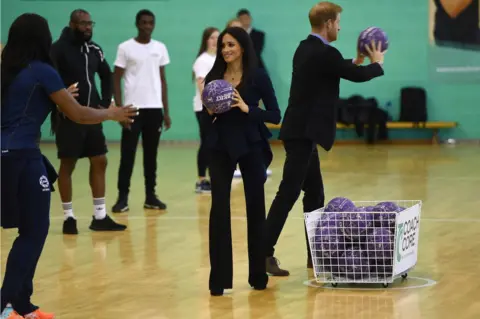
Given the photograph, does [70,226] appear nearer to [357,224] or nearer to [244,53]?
[244,53]

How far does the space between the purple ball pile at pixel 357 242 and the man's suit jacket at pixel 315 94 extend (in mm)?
494

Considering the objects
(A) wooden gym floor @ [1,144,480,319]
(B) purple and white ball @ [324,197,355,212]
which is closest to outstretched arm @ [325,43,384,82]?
(B) purple and white ball @ [324,197,355,212]

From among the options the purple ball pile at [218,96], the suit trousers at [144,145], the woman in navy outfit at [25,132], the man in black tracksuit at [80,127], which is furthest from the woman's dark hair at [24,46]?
the suit trousers at [144,145]

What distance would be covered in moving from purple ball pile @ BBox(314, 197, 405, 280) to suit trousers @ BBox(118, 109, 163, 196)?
4266 mm

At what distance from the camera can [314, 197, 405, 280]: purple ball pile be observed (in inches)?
265

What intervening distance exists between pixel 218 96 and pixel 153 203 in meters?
4.58

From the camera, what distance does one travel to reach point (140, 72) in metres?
11.0

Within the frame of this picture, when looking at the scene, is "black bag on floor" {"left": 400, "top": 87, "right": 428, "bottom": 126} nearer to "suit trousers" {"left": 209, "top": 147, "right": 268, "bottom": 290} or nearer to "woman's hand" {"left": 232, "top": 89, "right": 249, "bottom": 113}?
"suit trousers" {"left": 209, "top": 147, "right": 268, "bottom": 290}

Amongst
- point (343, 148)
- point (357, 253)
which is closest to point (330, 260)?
point (357, 253)

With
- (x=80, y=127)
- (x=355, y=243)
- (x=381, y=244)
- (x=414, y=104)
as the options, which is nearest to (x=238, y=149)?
(x=355, y=243)

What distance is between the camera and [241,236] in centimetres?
907

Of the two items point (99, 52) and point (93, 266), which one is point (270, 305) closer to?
point (93, 266)

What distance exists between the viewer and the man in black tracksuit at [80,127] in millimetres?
9281

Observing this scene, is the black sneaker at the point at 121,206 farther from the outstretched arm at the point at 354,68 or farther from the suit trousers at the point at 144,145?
the outstretched arm at the point at 354,68
